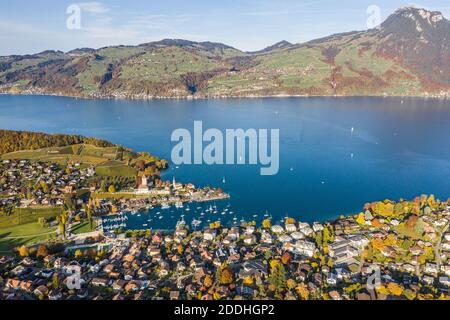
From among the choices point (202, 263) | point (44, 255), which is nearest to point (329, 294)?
point (202, 263)

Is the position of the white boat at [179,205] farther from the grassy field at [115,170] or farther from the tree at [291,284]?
the tree at [291,284]

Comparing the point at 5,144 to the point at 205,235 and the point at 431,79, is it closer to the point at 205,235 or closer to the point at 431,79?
the point at 205,235

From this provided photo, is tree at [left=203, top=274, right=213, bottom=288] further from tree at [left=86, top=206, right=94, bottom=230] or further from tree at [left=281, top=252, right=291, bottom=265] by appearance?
tree at [left=86, top=206, right=94, bottom=230]

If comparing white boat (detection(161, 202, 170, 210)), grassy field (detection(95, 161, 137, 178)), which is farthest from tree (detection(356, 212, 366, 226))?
grassy field (detection(95, 161, 137, 178))

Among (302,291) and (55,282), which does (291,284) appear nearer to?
(302,291)

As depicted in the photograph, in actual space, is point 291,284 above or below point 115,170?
below

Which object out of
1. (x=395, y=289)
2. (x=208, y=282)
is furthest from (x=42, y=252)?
(x=395, y=289)
